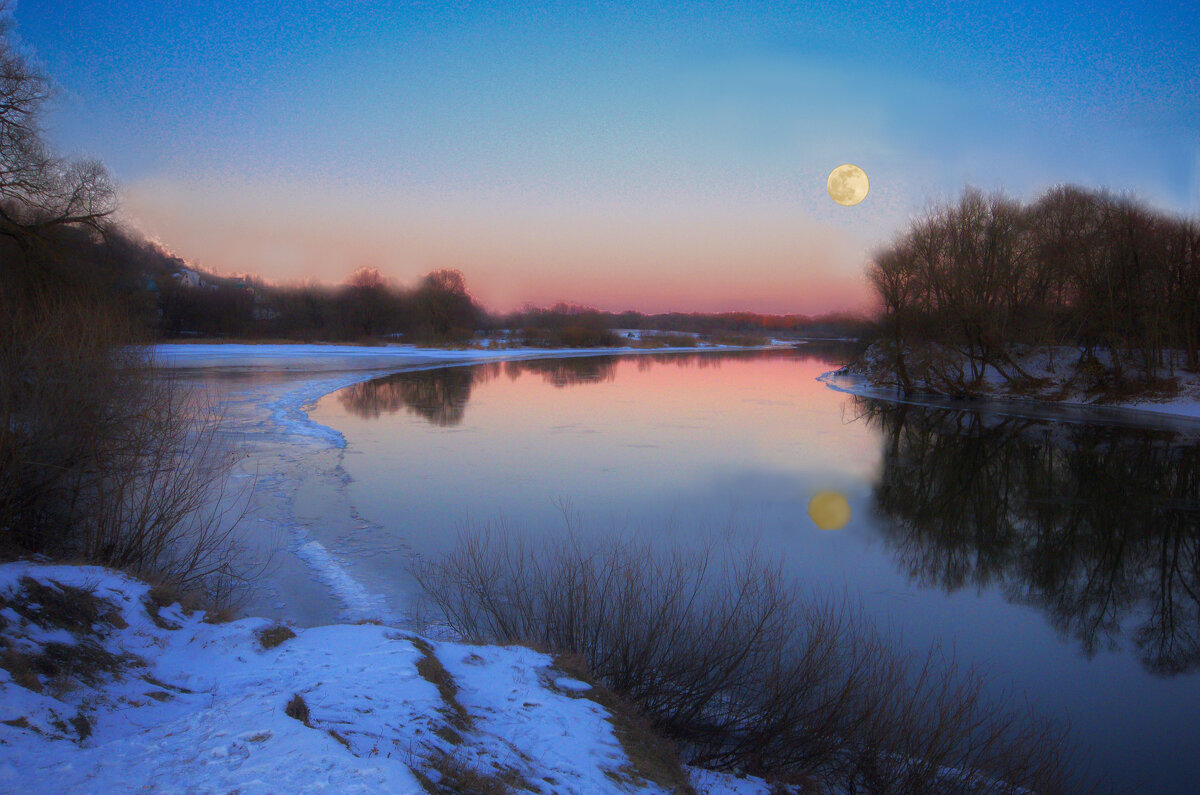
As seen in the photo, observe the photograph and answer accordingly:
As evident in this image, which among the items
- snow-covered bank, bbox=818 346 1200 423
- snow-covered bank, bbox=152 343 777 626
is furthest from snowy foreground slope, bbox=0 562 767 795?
snow-covered bank, bbox=818 346 1200 423

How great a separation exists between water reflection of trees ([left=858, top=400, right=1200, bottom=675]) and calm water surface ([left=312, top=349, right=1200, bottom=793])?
0.13 feet

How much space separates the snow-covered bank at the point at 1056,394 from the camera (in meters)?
21.9

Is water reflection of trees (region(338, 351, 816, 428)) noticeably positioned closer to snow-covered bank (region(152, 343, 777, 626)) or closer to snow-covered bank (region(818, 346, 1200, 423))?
snow-covered bank (region(152, 343, 777, 626))

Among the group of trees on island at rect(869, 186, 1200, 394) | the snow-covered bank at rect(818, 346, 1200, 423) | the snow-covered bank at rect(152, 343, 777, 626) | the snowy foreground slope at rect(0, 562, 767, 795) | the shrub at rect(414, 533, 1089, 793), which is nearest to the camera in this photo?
the snowy foreground slope at rect(0, 562, 767, 795)

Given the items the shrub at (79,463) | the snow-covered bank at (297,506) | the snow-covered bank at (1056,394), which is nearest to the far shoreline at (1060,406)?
the snow-covered bank at (1056,394)

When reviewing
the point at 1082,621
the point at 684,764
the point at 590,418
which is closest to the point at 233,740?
the point at 684,764

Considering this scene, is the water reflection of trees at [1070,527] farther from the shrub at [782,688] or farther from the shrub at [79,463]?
the shrub at [79,463]

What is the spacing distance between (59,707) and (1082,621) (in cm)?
813

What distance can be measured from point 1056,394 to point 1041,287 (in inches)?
223

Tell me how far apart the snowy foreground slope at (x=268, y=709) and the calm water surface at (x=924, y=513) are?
2.33 m

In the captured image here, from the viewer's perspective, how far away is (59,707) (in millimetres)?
3057

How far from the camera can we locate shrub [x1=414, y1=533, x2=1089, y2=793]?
3.72 meters

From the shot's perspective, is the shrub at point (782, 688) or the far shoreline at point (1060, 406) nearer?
the shrub at point (782, 688)

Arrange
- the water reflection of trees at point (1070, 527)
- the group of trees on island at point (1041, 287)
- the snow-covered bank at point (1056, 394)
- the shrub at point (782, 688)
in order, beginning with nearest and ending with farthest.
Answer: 1. the shrub at point (782, 688)
2. the water reflection of trees at point (1070, 527)
3. the snow-covered bank at point (1056, 394)
4. the group of trees on island at point (1041, 287)
